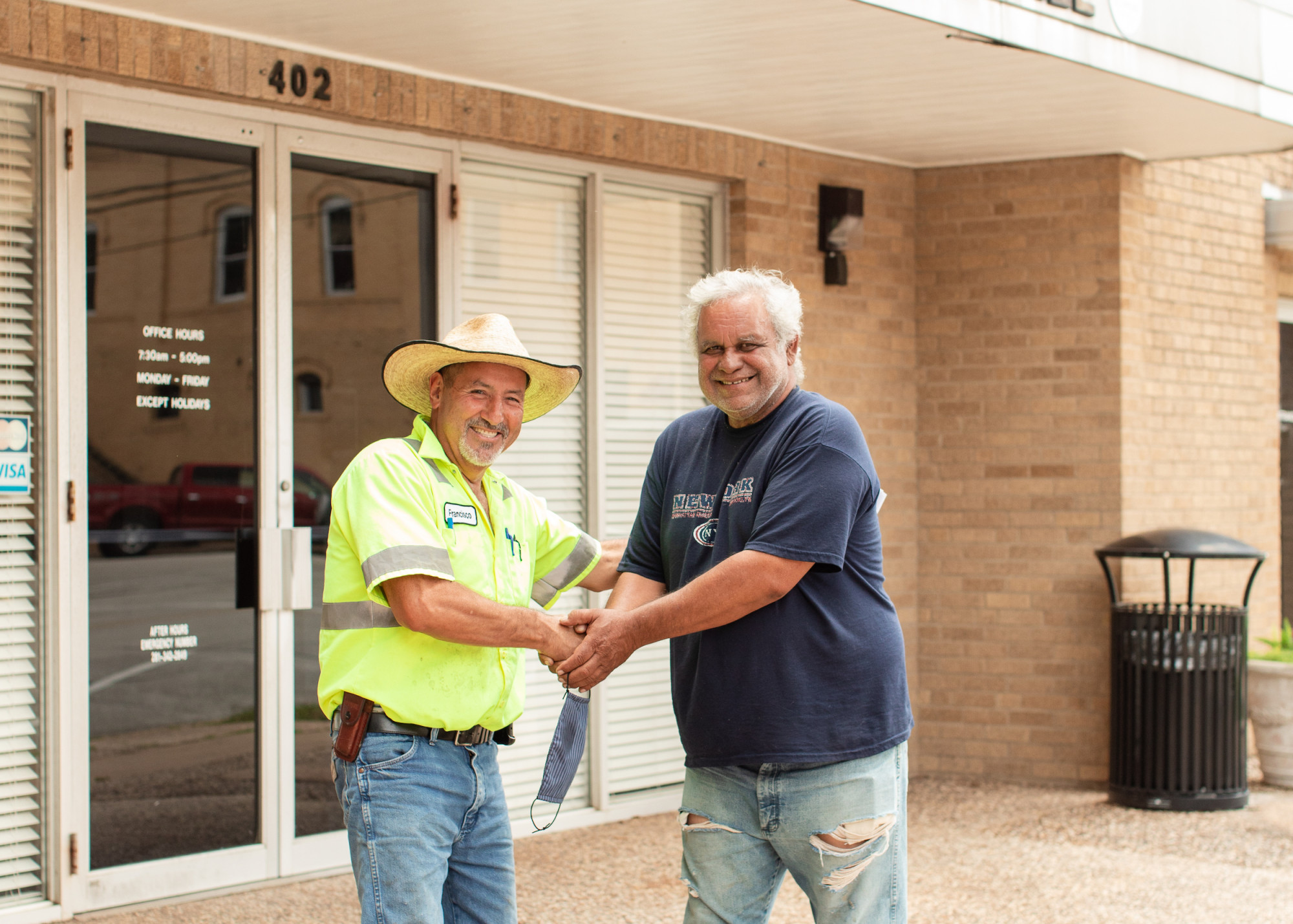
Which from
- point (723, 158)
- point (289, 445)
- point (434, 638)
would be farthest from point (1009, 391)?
point (434, 638)

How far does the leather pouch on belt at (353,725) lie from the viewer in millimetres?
2771

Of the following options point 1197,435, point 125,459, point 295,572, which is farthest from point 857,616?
Result: point 1197,435

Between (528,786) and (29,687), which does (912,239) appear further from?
(29,687)

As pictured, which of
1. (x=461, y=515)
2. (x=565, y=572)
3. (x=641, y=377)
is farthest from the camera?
(x=641, y=377)

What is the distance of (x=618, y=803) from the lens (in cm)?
619

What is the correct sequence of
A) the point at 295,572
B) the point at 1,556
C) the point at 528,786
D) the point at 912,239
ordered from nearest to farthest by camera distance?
the point at 1,556 → the point at 295,572 → the point at 528,786 → the point at 912,239

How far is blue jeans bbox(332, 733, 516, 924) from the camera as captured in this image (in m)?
2.74

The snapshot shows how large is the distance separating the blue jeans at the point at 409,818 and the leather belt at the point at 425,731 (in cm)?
1

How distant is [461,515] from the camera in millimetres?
2908

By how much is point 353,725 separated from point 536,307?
346 cm

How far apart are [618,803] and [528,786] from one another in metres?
0.50

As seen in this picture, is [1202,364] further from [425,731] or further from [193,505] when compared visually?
[425,731]

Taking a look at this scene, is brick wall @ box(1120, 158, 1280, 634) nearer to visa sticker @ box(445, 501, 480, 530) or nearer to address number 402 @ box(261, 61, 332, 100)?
address number 402 @ box(261, 61, 332, 100)

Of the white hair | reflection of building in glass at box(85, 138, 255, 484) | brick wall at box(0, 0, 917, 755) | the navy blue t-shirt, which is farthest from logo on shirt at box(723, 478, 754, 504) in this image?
brick wall at box(0, 0, 917, 755)
